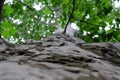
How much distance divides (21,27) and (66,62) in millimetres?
7466

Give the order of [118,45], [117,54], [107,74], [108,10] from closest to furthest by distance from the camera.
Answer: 1. [107,74]
2. [117,54]
3. [118,45]
4. [108,10]

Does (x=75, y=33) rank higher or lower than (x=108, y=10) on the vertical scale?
lower

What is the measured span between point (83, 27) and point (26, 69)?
334cm

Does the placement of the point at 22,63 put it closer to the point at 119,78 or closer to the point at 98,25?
the point at 119,78

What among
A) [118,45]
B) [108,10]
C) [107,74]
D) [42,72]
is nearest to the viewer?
[42,72]

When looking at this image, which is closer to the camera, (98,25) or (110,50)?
(110,50)

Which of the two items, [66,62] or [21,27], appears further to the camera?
[21,27]

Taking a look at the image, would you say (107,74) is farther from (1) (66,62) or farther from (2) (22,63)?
(2) (22,63)

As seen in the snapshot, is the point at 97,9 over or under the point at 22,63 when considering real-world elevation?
over

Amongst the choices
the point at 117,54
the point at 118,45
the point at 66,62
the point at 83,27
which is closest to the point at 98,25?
the point at 83,27

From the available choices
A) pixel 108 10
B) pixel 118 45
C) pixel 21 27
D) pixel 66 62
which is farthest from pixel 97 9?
pixel 21 27

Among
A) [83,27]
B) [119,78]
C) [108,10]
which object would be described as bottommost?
[119,78]

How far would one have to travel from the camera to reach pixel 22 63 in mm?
Answer: 1130

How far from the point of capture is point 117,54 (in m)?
1.87
